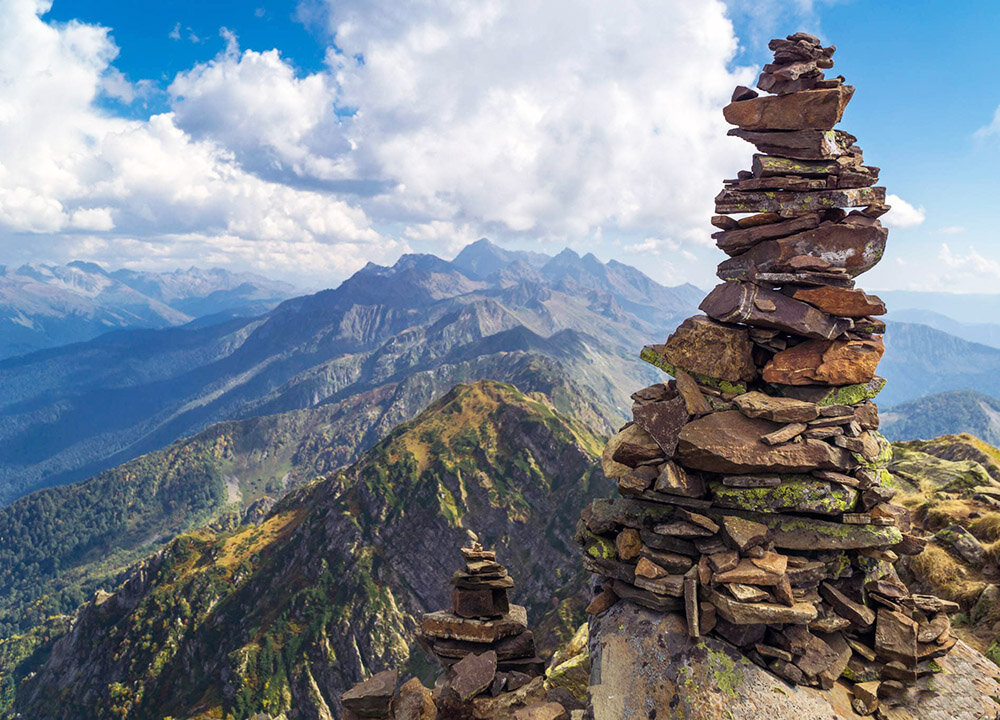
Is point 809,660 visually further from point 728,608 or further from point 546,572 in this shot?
point 546,572

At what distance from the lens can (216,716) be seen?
14075 centimetres

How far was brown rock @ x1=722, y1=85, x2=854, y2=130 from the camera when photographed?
723 inches

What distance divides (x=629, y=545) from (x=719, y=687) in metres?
5.07

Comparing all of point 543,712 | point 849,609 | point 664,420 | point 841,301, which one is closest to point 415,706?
point 543,712

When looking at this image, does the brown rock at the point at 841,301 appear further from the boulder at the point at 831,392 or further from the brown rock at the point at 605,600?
the brown rock at the point at 605,600

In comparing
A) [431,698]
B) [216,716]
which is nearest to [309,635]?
[216,716]

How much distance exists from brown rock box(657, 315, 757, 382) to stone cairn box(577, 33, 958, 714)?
0.06 m

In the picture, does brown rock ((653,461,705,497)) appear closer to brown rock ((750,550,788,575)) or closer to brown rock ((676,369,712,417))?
brown rock ((676,369,712,417))

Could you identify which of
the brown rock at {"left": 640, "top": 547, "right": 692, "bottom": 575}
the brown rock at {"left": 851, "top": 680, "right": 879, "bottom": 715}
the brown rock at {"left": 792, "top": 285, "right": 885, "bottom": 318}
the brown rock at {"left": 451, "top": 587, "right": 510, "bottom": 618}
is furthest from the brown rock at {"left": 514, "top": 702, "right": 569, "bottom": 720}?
the brown rock at {"left": 792, "top": 285, "right": 885, "bottom": 318}

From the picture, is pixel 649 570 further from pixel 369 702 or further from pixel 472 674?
pixel 369 702

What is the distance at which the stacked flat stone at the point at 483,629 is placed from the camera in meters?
21.5

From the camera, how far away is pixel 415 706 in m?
19.7

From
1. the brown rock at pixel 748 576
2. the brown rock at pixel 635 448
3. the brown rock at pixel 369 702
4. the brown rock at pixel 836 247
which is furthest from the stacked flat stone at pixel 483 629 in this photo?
the brown rock at pixel 836 247

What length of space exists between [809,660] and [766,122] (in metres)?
19.5
